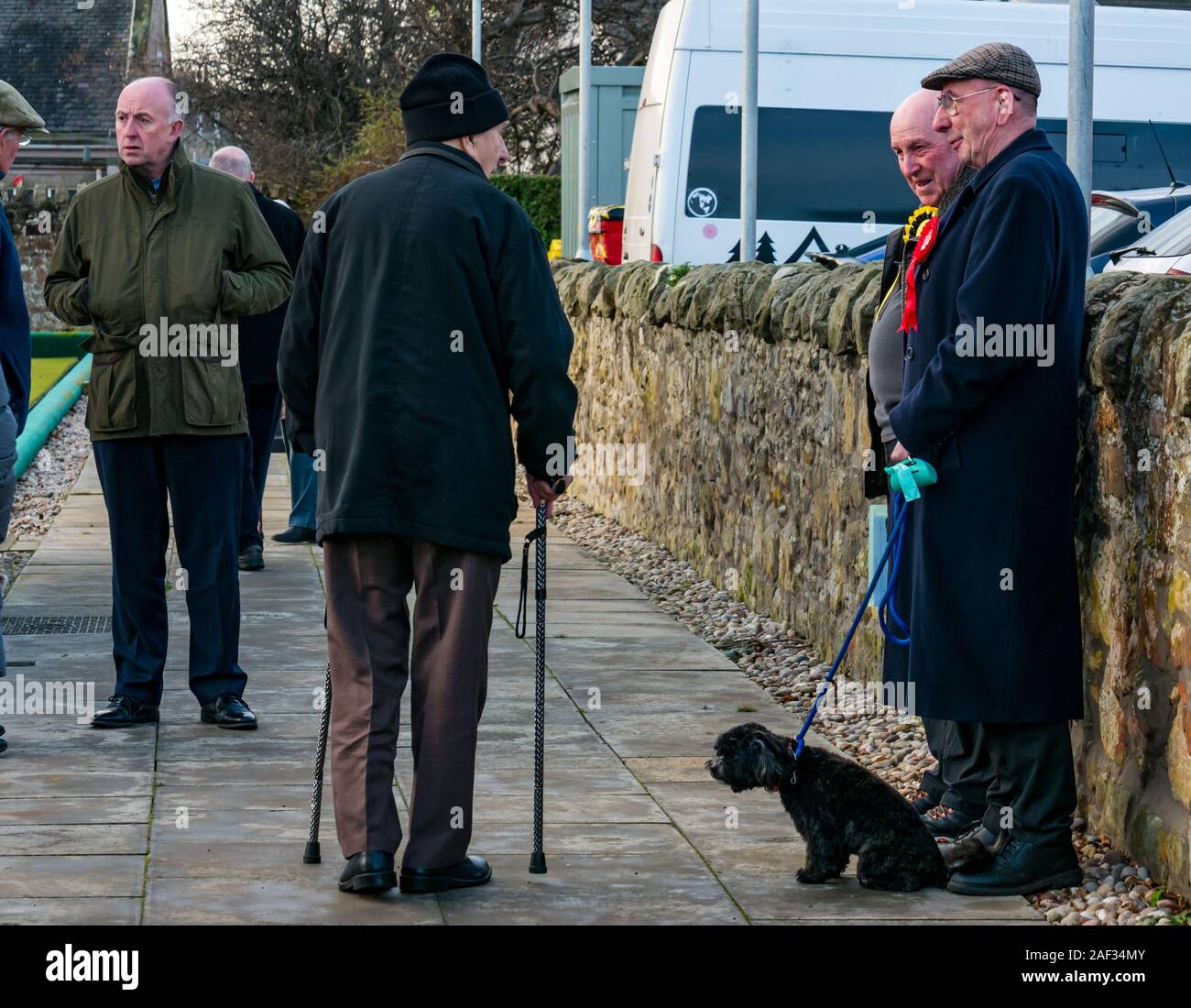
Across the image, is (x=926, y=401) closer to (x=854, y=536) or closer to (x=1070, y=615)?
(x=1070, y=615)

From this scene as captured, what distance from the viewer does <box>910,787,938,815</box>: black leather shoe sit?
566 centimetres

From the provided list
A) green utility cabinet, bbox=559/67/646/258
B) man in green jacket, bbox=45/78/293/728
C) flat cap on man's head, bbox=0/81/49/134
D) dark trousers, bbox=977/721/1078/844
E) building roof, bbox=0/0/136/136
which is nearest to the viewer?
dark trousers, bbox=977/721/1078/844

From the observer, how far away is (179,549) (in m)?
6.76

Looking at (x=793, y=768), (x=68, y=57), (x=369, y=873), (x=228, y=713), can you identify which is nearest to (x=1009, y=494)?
(x=793, y=768)

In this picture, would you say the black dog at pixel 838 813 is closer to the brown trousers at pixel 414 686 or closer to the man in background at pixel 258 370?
the brown trousers at pixel 414 686

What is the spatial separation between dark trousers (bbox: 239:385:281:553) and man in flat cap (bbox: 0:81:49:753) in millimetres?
2997

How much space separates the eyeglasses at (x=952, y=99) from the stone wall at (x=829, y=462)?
670 mm

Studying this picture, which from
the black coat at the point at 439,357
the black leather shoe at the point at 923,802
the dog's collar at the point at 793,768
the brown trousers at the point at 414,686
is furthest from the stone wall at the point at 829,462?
the brown trousers at the point at 414,686

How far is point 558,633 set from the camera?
8.65m

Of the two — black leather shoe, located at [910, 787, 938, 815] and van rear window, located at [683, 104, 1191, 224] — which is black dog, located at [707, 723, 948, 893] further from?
van rear window, located at [683, 104, 1191, 224]

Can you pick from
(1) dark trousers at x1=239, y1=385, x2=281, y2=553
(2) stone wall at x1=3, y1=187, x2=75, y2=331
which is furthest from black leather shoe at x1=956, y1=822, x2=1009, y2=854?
(2) stone wall at x1=3, y1=187, x2=75, y2=331

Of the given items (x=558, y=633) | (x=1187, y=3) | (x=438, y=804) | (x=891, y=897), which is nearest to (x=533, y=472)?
(x=438, y=804)

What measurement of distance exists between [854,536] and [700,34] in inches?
370

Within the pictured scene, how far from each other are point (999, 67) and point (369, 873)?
251 centimetres
